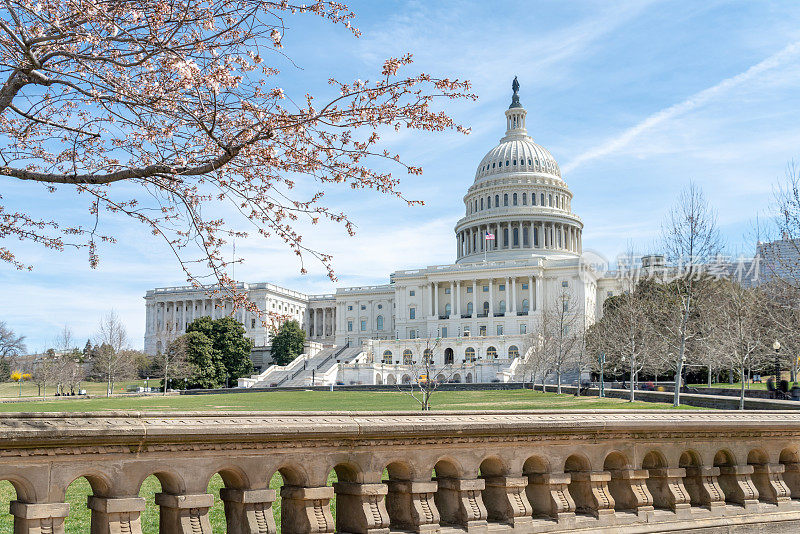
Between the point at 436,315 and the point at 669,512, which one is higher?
the point at 436,315

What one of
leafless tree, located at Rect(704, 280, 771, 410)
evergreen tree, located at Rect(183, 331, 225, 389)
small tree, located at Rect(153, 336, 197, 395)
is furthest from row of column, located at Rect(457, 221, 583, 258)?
leafless tree, located at Rect(704, 280, 771, 410)

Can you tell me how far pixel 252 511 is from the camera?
6629 millimetres

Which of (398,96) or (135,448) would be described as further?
(398,96)

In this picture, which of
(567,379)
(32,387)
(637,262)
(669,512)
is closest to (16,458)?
(669,512)

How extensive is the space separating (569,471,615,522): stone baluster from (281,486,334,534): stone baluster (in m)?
2.89

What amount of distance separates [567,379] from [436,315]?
171 feet

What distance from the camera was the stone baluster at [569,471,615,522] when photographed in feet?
27.0

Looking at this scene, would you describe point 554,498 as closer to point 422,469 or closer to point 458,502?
point 458,502

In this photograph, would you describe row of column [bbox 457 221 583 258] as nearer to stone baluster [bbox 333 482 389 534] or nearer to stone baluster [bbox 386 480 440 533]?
stone baluster [bbox 386 480 440 533]

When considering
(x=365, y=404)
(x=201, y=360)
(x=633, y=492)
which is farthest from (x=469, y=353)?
(x=633, y=492)

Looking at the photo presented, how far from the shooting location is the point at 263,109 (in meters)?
8.38

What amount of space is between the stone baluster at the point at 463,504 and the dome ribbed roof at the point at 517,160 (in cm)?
15297

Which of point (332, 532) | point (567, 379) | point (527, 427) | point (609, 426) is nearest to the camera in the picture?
point (332, 532)

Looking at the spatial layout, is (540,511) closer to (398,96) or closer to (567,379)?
(398,96)
